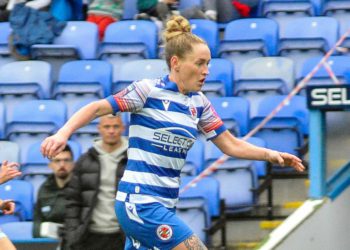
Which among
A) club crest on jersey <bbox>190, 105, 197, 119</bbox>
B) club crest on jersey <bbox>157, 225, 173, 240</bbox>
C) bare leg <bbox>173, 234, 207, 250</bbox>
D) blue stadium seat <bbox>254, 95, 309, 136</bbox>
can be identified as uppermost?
club crest on jersey <bbox>190, 105, 197, 119</bbox>

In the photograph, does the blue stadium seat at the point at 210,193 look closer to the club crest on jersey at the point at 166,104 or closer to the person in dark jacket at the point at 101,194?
the person in dark jacket at the point at 101,194

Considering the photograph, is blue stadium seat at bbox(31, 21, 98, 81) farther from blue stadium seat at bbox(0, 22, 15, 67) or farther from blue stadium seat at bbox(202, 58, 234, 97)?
blue stadium seat at bbox(202, 58, 234, 97)

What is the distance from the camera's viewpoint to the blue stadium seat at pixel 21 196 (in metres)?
10.2

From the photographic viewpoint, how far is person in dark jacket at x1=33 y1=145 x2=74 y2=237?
28.8ft

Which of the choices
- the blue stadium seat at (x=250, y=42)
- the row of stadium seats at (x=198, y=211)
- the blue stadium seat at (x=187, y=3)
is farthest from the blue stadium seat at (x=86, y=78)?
the row of stadium seats at (x=198, y=211)

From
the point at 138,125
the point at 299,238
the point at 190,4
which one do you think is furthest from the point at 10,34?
the point at 138,125

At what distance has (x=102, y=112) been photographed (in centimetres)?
604

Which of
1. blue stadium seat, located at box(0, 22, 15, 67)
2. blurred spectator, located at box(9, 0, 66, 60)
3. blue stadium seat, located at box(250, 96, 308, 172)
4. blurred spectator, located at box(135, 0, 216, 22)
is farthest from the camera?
blue stadium seat, located at box(0, 22, 15, 67)

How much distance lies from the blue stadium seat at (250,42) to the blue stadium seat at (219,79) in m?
0.34

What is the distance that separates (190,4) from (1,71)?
2159mm

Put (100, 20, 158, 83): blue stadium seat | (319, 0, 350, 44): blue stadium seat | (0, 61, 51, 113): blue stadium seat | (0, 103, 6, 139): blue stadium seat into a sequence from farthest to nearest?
(100, 20, 158, 83): blue stadium seat
(319, 0, 350, 44): blue stadium seat
(0, 61, 51, 113): blue stadium seat
(0, 103, 6, 139): blue stadium seat

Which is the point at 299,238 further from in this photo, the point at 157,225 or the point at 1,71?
the point at 1,71

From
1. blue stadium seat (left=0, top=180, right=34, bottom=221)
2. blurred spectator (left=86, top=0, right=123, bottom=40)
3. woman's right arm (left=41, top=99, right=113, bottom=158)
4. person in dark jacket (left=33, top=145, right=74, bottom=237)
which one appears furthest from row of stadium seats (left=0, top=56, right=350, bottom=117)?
woman's right arm (left=41, top=99, right=113, bottom=158)

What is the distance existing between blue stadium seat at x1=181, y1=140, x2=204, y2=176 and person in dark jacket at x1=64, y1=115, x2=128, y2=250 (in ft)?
6.33
